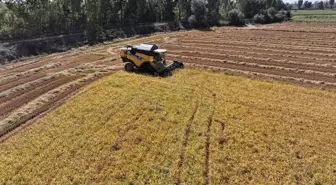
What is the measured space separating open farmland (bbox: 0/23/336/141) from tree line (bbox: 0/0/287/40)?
1629 cm

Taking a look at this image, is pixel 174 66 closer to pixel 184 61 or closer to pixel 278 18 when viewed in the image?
pixel 184 61

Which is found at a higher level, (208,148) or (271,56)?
(271,56)

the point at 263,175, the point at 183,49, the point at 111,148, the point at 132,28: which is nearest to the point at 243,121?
the point at 263,175

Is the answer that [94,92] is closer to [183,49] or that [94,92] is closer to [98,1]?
[183,49]

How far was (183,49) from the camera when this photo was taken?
36.4 meters

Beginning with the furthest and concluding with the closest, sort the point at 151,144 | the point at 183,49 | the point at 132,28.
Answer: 1. the point at 132,28
2. the point at 183,49
3. the point at 151,144

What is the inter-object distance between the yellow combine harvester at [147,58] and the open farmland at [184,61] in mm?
3231

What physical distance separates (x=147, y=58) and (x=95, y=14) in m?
35.3

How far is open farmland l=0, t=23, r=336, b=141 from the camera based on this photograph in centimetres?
1864

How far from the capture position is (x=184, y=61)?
29.4 metres

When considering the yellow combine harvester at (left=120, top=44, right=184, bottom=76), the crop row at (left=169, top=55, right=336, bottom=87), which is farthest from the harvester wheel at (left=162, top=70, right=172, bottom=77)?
the crop row at (left=169, top=55, right=336, bottom=87)

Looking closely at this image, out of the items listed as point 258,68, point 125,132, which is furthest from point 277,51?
point 125,132

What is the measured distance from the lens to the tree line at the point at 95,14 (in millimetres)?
43812

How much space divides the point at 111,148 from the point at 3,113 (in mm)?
8912
